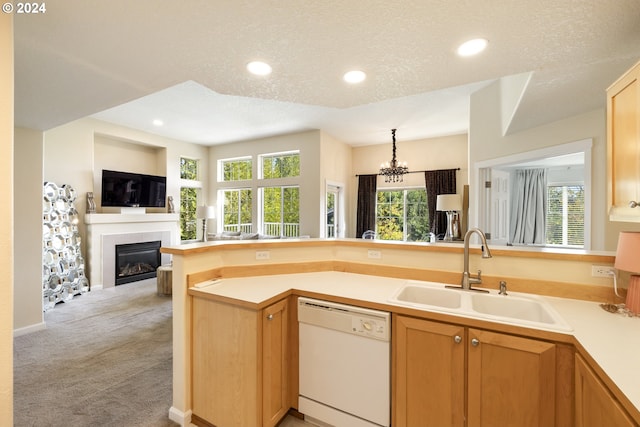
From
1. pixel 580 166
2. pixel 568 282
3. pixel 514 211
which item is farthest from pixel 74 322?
pixel 580 166

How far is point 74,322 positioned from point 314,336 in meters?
3.57

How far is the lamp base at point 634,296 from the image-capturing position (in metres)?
1.36

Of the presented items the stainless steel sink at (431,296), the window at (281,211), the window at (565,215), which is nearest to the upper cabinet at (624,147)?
the stainless steel sink at (431,296)

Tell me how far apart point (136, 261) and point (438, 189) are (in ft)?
22.6

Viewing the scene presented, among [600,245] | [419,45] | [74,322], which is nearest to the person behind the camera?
[419,45]

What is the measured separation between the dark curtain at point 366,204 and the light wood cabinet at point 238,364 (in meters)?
5.57

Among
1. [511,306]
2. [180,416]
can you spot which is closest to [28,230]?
[180,416]

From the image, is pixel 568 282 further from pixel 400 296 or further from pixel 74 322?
pixel 74 322

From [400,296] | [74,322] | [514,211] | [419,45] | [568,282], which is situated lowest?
[74,322]

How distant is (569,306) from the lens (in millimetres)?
1500

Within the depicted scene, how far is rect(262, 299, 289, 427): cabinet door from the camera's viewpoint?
5.15 ft

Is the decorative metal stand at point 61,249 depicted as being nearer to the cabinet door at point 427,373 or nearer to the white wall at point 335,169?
the white wall at point 335,169

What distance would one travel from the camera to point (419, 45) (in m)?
1.47

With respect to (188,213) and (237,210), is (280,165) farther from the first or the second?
(188,213)
